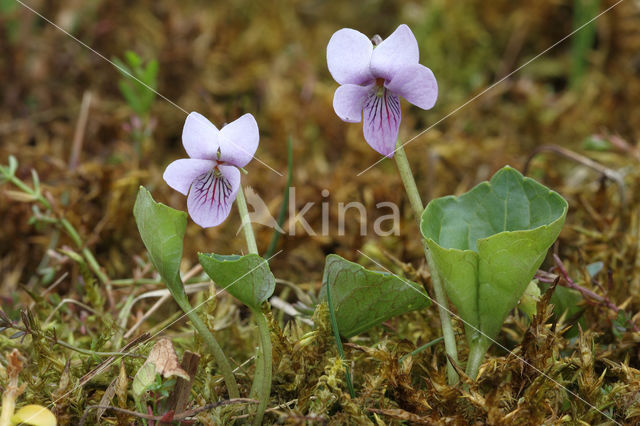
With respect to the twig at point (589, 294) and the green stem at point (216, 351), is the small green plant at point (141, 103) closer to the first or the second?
the green stem at point (216, 351)

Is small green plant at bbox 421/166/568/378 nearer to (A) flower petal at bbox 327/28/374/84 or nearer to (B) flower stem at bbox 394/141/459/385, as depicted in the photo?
(B) flower stem at bbox 394/141/459/385

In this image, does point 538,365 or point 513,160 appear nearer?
point 538,365

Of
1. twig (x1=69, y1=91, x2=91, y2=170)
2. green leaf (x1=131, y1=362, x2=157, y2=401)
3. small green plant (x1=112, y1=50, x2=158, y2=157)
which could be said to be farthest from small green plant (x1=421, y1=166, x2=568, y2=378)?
twig (x1=69, y1=91, x2=91, y2=170)

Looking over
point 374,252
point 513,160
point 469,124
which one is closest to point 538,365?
point 374,252

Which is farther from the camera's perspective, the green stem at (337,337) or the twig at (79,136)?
the twig at (79,136)

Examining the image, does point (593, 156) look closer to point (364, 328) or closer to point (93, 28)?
point (364, 328)

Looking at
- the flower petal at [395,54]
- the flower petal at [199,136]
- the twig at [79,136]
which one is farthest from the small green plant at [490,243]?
the twig at [79,136]

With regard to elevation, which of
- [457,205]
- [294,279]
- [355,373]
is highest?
[457,205]

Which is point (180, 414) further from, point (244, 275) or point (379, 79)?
point (379, 79)
